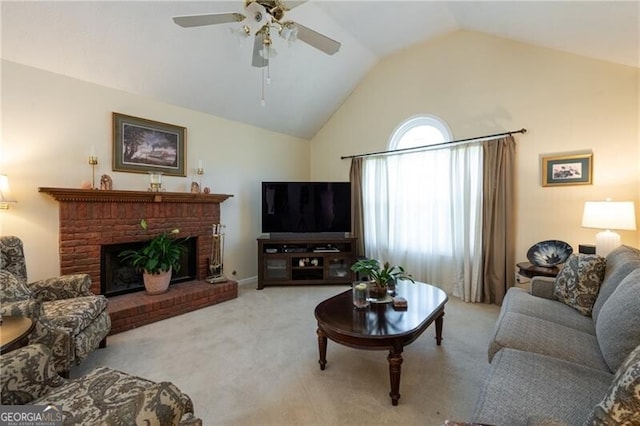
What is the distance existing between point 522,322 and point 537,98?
2.76 meters

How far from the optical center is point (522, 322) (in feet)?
6.26

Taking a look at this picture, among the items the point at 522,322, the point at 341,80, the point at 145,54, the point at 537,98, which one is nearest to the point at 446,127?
the point at 537,98

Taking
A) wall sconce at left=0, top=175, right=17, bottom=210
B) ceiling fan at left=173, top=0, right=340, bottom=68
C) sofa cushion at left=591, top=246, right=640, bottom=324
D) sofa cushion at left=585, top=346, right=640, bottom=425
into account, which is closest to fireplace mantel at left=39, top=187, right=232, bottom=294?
wall sconce at left=0, top=175, right=17, bottom=210

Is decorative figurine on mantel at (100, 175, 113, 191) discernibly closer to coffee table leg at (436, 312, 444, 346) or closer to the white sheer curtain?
the white sheer curtain

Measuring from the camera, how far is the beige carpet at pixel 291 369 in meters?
1.75

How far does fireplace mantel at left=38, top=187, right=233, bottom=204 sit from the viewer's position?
2809 millimetres

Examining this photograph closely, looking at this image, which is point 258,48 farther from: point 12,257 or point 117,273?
point 117,273

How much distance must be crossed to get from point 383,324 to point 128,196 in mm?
3047

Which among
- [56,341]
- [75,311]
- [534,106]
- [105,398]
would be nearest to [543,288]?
[534,106]

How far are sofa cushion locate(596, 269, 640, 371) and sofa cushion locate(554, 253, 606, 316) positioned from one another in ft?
1.66

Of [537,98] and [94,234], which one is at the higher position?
[537,98]

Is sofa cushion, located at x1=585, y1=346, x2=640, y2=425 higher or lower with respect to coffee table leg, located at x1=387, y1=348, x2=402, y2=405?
higher

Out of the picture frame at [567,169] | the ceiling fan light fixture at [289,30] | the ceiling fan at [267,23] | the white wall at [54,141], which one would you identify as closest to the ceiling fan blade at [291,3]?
the ceiling fan at [267,23]

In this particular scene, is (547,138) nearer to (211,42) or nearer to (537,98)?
(537,98)
